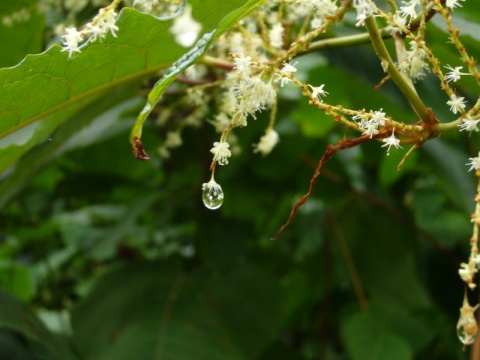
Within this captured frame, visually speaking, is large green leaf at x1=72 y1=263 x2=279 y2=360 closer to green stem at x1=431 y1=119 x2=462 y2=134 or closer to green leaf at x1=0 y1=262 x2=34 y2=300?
green leaf at x1=0 y1=262 x2=34 y2=300

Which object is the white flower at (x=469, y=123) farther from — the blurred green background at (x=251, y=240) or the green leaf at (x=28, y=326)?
the green leaf at (x=28, y=326)

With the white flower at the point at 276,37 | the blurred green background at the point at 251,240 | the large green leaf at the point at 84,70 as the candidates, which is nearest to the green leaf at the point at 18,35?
the blurred green background at the point at 251,240

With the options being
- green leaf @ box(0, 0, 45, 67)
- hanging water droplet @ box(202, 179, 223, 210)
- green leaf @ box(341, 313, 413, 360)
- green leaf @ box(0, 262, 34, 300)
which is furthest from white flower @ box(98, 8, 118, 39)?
green leaf @ box(0, 262, 34, 300)

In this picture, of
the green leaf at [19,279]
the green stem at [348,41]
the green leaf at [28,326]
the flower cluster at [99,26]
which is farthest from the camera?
the green leaf at [19,279]

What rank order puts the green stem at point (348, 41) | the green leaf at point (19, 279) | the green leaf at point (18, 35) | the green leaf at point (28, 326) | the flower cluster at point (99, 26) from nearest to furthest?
the flower cluster at point (99, 26) < the green stem at point (348, 41) < the green leaf at point (28, 326) < the green leaf at point (18, 35) < the green leaf at point (19, 279)

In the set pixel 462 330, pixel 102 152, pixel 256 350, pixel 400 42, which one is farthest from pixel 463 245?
pixel 462 330

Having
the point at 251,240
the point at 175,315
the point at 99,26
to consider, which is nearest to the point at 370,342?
the point at 175,315
